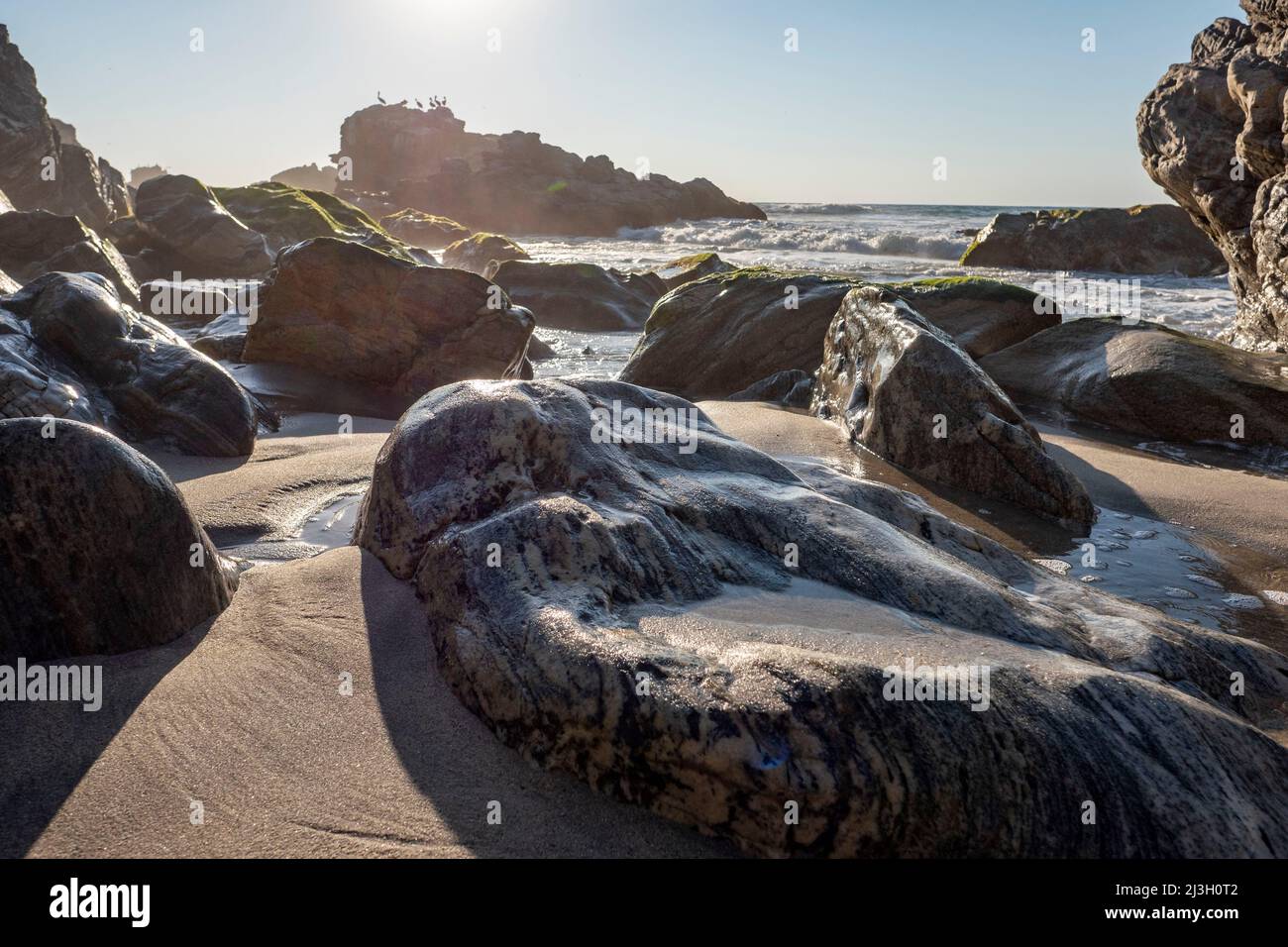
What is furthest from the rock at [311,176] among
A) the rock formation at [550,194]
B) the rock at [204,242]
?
the rock at [204,242]

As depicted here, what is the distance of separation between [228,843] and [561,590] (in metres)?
1.14

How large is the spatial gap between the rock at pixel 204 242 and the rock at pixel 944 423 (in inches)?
644

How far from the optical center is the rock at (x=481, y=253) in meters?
24.4

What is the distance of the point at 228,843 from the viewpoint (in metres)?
2.20

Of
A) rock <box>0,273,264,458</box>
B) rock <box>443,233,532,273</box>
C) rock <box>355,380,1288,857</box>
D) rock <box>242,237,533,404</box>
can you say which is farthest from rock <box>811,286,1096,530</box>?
rock <box>443,233,532,273</box>

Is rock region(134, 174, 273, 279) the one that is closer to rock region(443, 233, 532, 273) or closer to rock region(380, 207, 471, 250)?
rock region(443, 233, 532, 273)

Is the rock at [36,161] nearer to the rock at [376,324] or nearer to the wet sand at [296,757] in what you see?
the rock at [376,324]

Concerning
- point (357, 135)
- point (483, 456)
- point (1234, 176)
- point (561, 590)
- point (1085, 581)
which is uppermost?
point (357, 135)

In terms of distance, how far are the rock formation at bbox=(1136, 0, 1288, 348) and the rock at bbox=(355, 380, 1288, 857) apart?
8.35m

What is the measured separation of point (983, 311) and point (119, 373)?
28.8ft

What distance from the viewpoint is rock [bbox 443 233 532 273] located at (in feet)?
80.1

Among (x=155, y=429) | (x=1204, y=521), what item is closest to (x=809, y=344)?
(x=1204, y=521)

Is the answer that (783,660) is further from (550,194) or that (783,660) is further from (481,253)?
(550,194)

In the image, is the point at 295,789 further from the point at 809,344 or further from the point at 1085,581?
the point at 809,344
